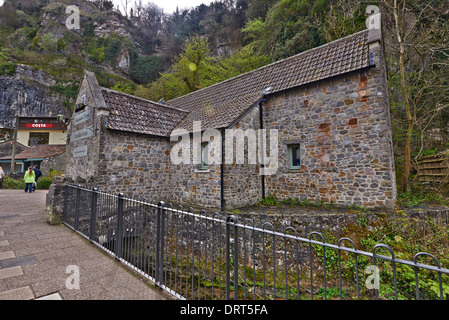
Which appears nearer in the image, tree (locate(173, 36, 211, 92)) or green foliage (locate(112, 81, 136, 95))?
tree (locate(173, 36, 211, 92))

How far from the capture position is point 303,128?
9492 mm

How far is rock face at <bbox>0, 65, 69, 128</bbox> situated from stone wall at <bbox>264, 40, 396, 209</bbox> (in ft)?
124

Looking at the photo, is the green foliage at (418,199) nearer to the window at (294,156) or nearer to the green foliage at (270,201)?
the window at (294,156)

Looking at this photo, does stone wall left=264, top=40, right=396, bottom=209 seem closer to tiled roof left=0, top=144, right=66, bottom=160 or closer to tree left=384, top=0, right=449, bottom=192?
tree left=384, top=0, right=449, bottom=192

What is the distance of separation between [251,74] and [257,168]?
6.06 metres

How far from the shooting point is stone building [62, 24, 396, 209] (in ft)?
26.3

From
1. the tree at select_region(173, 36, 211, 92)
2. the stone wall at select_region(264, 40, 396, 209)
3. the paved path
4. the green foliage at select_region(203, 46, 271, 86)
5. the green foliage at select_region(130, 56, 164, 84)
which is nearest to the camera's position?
the paved path

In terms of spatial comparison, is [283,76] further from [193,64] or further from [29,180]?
[29,180]

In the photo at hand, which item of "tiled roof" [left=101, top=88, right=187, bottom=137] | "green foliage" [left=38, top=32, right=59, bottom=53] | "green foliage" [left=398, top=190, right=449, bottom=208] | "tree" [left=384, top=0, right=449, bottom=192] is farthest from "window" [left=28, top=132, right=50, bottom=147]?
"green foliage" [left=398, top=190, right=449, bottom=208]

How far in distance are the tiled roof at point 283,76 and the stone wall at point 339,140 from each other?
1.51 feet

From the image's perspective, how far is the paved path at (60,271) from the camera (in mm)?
3243

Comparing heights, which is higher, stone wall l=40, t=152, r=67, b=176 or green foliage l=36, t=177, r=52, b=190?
stone wall l=40, t=152, r=67, b=176

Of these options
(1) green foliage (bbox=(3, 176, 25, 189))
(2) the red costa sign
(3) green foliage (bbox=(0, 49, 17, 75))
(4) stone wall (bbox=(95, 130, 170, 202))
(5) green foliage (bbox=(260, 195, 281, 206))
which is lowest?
(5) green foliage (bbox=(260, 195, 281, 206))
